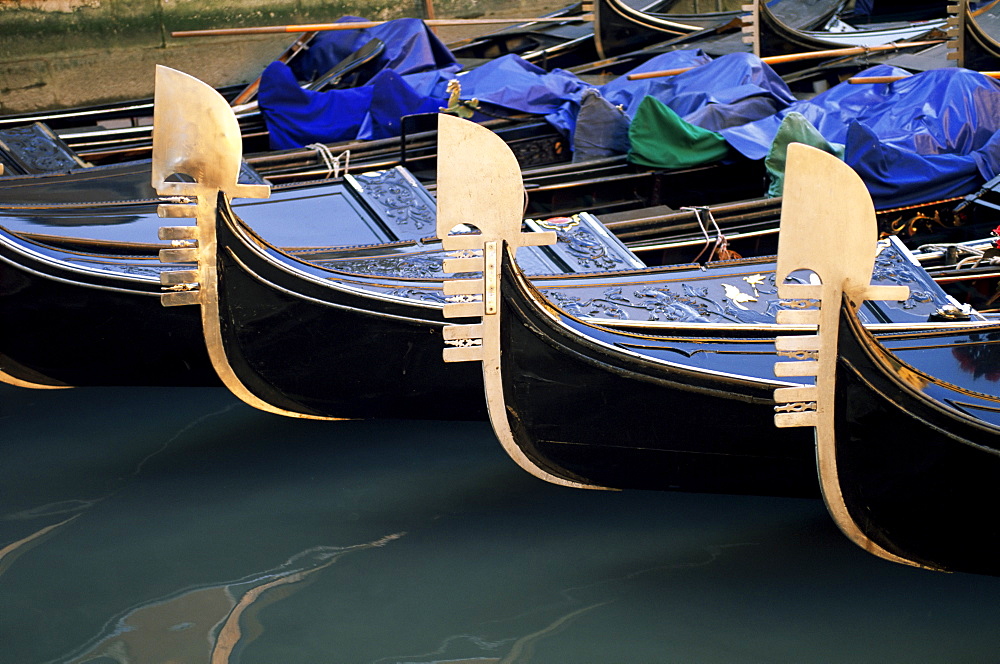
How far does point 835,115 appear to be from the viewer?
388 centimetres

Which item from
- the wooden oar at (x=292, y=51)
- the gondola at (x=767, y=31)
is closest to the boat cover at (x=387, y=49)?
the wooden oar at (x=292, y=51)

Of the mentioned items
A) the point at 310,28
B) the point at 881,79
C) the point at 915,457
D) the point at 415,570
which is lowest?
the point at 415,570

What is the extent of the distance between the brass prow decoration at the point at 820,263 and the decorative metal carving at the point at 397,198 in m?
1.72

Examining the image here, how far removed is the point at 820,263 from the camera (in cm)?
154

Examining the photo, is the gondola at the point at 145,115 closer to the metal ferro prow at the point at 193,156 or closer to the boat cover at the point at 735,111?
the boat cover at the point at 735,111

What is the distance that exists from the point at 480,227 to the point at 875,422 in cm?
73

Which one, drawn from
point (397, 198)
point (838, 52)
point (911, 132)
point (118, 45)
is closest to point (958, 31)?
point (838, 52)

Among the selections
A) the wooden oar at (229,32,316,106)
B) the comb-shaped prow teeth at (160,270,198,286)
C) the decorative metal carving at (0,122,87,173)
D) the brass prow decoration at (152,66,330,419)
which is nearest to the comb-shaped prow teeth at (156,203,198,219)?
the brass prow decoration at (152,66,330,419)

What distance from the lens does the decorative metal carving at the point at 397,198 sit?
3.18 m

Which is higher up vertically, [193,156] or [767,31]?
[767,31]

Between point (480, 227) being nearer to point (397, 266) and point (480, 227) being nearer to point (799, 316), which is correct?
point (799, 316)

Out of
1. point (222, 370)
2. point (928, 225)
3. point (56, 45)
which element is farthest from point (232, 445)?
point (56, 45)

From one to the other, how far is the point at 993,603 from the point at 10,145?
334cm

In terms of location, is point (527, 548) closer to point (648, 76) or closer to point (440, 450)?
point (440, 450)
